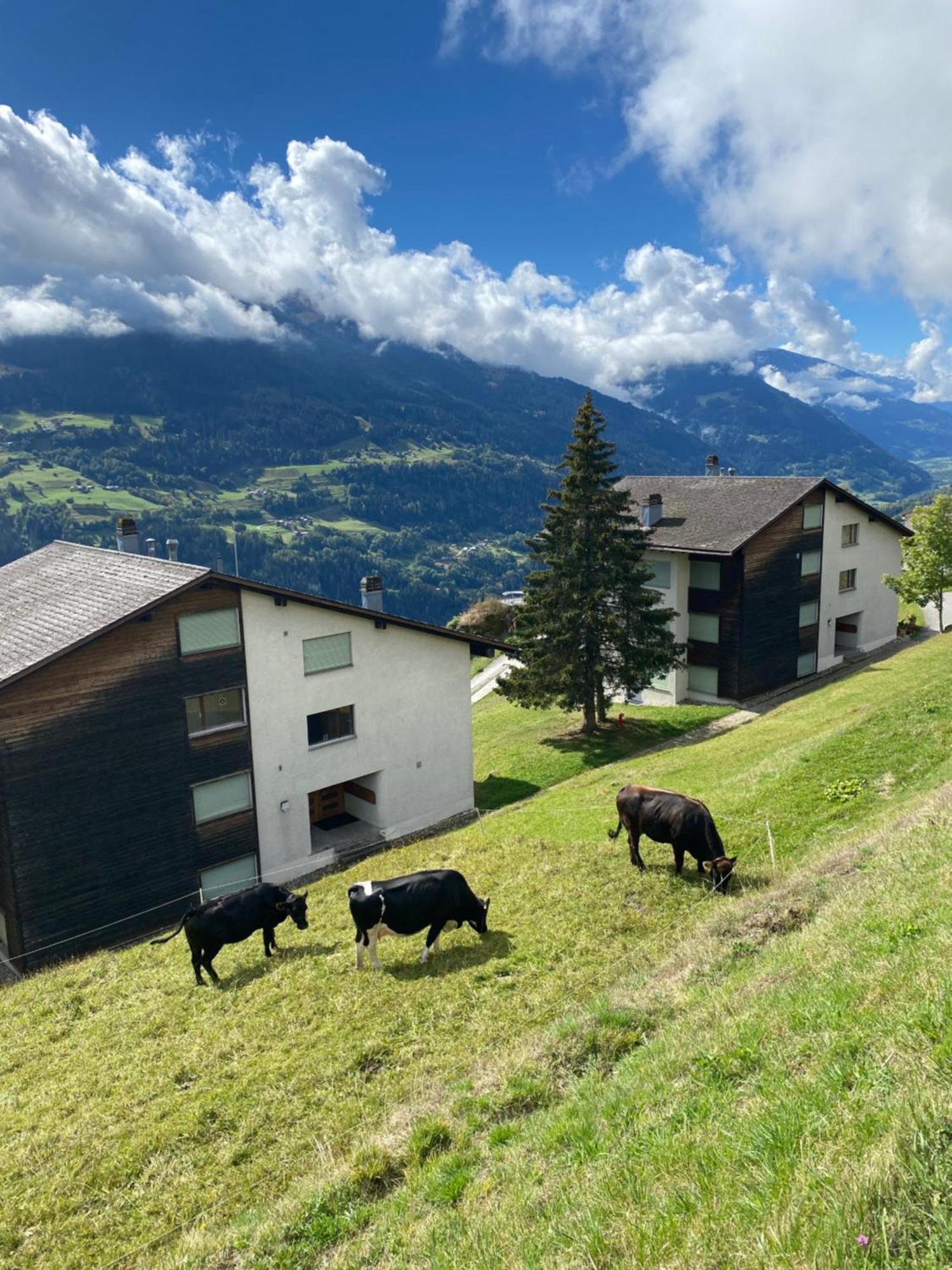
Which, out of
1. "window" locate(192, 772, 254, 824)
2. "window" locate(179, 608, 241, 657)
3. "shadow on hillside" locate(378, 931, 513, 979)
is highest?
"window" locate(179, 608, 241, 657)

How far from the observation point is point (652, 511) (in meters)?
48.8

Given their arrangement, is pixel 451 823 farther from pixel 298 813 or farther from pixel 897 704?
pixel 897 704

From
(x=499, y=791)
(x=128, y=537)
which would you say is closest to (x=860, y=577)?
(x=499, y=791)

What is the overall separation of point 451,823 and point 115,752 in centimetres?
1368

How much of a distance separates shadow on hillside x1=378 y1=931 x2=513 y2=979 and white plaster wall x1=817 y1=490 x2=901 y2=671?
40.8 m

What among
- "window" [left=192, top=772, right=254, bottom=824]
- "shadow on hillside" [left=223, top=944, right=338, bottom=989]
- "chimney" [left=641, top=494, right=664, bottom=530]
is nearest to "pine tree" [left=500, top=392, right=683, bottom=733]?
"chimney" [left=641, top=494, right=664, bottom=530]

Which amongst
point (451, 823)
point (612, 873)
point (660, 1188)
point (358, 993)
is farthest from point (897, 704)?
point (660, 1188)

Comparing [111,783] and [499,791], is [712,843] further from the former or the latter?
[499,791]

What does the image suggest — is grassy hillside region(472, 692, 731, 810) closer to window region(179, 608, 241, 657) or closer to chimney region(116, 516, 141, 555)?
window region(179, 608, 241, 657)

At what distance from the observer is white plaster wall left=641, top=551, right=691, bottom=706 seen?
150 feet

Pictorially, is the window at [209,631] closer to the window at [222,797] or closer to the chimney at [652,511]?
the window at [222,797]

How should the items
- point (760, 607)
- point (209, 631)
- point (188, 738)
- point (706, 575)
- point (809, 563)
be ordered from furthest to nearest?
1. point (809, 563)
2. point (706, 575)
3. point (760, 607)
4. point (209, 631)
5. point (188, 738)

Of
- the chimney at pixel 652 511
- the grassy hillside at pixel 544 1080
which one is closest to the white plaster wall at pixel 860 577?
the chimney at pixel 652 511

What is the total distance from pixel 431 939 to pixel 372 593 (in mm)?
21835
